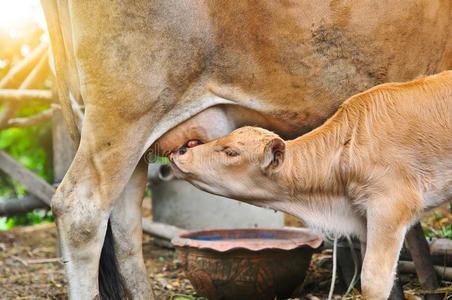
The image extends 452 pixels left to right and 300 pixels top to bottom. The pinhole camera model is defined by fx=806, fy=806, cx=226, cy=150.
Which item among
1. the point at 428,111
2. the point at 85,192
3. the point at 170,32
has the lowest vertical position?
the point at 85,192

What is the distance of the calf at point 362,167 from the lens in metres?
4.02

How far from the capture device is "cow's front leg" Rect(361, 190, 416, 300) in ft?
13.0

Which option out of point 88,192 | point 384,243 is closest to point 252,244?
point 88,192

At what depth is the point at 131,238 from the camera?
5051mm

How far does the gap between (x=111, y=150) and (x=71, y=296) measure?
2.82 feet

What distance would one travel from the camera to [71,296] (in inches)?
→ 178

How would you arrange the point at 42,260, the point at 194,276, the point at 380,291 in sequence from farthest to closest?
1. the point at 42,260
2. the point at 194,276
3. the point at 380,291

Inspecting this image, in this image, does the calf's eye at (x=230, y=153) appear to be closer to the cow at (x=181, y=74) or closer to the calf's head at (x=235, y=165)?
the calf's head at (x=235, y=165)

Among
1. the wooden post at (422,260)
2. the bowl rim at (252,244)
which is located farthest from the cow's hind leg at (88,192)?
the wooden post at (422,260)

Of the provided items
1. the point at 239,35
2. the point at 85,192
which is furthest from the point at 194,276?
the point at 239,35

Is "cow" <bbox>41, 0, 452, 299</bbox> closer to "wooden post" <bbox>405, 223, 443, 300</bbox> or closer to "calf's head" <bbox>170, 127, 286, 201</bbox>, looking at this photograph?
"calf's head" <bbox>170, 127, 286, 201</bbox>

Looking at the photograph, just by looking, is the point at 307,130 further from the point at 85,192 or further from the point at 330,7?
the point at 85,192

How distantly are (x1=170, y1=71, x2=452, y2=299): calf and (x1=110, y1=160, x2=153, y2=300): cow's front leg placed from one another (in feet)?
1.99

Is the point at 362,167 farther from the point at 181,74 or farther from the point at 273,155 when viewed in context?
the point at 181,74
